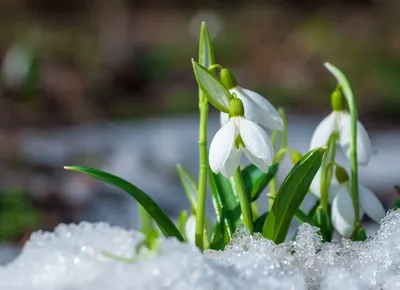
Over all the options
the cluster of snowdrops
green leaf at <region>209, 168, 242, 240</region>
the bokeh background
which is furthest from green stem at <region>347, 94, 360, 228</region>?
the bokeh background

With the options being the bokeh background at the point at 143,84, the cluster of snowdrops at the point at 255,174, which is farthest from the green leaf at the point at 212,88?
the bokeh background at the point at 143,84

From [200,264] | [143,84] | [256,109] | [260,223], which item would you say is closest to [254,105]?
[256,109]

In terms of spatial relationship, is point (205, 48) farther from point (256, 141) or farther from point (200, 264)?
point (200, 264)

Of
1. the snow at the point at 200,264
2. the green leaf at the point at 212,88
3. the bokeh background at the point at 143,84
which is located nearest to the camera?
the snow at the point at 200,264

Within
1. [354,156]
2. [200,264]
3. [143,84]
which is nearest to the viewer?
[200,264]

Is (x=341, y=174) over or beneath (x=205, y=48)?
beneath

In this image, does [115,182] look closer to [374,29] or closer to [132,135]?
[132,135]

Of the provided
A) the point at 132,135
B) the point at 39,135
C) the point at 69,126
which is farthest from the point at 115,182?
the point at 69,126

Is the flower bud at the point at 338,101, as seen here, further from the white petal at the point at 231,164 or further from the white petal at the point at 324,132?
the white petal at the point at 231,164
